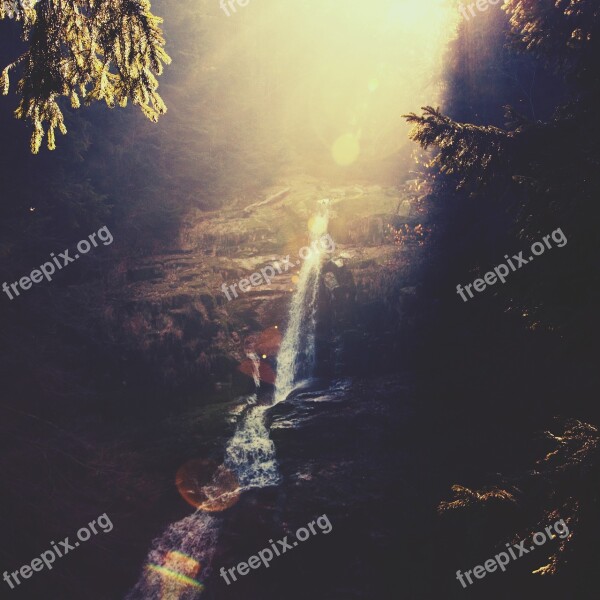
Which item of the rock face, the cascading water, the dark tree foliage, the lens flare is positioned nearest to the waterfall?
the cascading water

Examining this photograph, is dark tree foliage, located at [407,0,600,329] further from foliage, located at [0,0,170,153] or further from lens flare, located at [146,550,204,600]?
lens flare, located at [146,550,204,600]

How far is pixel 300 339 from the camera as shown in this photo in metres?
14.6

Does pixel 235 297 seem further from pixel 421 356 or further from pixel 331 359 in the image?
pixel 421 356

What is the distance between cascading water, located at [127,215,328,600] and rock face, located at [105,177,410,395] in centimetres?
50

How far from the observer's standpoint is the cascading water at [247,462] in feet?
29.0

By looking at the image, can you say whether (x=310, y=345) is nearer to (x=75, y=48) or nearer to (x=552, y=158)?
(x=552, y=158)

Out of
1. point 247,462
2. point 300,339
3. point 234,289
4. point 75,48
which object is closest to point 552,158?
point 75,48

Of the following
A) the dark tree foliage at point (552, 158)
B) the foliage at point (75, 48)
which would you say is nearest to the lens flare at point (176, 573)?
the dark tree foliage at point (552, 158)

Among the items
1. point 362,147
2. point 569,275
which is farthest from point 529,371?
point 362,147

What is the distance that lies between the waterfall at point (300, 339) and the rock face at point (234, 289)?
34cm

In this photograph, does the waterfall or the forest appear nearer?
the forest

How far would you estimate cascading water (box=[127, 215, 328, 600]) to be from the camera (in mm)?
8828

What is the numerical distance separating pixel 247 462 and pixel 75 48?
10.5 metres

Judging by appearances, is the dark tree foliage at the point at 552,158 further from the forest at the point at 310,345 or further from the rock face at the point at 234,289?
the rock face at the point at 234,289
